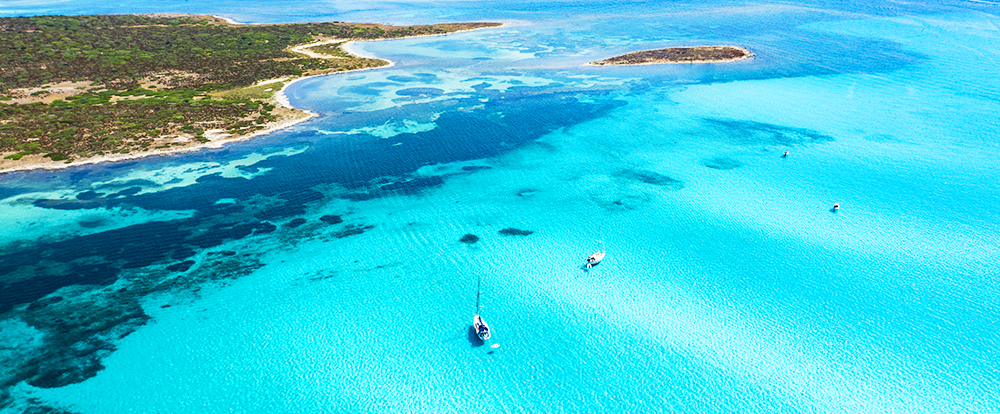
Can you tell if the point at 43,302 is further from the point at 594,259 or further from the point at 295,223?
the point at 594,259

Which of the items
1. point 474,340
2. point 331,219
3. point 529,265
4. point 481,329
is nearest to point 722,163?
point 529,265

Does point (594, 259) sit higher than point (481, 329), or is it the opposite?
point (594, 259)

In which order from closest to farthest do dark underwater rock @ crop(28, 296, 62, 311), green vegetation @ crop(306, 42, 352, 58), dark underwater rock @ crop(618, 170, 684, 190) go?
dark underwater rock @ crop(28, 296, 62, 311)
dark underwater rock @ crop(618, 170, 684, 190)
green vegetation @ crop(306, 42, 352, 58)

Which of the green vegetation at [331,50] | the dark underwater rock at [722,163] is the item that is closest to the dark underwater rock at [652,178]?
the dark underwater rock at [722,163]

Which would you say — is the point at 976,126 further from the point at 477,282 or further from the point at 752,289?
the point at 477,282

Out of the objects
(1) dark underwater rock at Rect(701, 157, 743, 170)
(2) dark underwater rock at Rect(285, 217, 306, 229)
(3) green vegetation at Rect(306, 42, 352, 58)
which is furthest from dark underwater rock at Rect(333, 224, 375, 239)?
(3) green vegetation at Rect(306, 42, 352, 58)

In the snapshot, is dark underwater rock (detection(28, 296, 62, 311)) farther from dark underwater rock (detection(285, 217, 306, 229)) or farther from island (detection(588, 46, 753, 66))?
island (detection(588, 46, 753, 66))

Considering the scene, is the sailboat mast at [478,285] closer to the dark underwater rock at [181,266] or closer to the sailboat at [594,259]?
the sailboat at [594,259]
